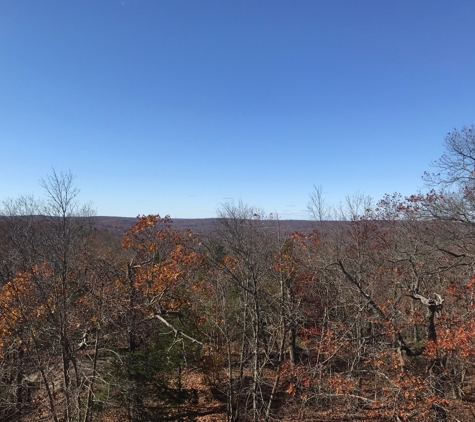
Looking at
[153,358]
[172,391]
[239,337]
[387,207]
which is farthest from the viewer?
[387,207]

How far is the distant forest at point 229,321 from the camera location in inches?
336

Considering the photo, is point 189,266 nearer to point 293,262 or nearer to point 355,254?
point 293,262

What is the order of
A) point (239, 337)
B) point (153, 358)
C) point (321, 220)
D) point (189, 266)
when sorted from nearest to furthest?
point (153, 358) < point (189, 266) < point (239, 337) < point (321, 220)

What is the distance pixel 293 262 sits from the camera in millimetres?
13148

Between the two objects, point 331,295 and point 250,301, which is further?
point 331,295

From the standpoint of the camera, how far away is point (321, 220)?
819 inches

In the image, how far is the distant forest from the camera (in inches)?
336

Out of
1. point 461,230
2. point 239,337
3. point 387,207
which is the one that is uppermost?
point 387,207

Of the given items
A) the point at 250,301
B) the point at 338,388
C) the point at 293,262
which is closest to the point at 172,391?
the point at 250,301

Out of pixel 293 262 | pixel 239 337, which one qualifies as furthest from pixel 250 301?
pixel 239 337

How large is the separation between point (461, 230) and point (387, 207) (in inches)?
376

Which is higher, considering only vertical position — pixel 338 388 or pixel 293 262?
pixel 293 262

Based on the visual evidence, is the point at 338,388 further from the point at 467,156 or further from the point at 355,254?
the point at 467,156

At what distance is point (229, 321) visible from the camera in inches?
567
